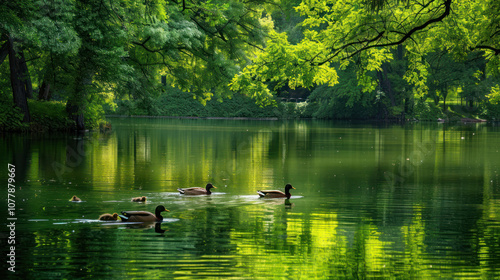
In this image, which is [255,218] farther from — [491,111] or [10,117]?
[491,111]

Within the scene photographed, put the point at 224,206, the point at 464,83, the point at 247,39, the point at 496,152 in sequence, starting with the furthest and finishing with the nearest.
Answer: the point at 464,83
the point at 247,39
the point at 496,152
the point at 224,206

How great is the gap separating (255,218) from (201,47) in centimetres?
2645

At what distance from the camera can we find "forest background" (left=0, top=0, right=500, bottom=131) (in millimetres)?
23750

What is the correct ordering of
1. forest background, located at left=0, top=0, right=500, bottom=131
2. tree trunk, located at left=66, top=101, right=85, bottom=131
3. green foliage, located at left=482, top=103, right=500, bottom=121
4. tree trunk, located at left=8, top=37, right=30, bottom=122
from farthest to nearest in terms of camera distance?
1. green foliage, located at left=482, top=103, right=500, bottom=121
2. tree trunk, located at left=66, top=101, right=85, bottom=131
3. tree trunk, located at left=8, top=37, right=30, bottom=122
4. forest background, located at left=0, top=0, right=500, bottom=131

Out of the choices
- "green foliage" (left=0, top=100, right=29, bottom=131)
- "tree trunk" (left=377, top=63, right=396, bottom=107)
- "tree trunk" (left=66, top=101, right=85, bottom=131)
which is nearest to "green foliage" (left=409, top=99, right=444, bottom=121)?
"tree trunk" (left=377, top=63, right=396, bottom=107)

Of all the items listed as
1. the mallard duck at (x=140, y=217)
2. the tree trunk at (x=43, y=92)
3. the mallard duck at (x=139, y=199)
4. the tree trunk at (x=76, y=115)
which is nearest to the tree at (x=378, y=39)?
the mallard duck at (x=139, y=199)

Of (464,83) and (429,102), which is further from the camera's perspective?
(429,102)

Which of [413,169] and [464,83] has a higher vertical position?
[464,83]

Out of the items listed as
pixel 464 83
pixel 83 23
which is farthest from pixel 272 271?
pixel 464 83

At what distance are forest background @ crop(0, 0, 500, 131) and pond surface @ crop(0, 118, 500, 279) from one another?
4017 millimetres

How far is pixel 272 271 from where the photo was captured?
9883 millimetres

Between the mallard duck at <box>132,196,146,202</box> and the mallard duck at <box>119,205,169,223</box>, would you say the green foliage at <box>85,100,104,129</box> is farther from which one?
the mallard duck at <box>119,205,169,223</box>

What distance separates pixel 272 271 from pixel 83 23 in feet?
66.3

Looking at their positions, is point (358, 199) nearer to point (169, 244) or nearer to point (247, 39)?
point (169, 244)
